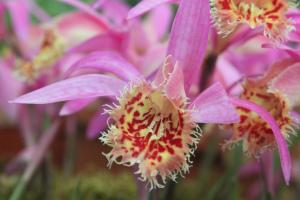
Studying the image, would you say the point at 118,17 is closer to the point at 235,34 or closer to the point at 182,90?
the point at 235,34

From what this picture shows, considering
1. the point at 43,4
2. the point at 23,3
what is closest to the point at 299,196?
the point at 23,3

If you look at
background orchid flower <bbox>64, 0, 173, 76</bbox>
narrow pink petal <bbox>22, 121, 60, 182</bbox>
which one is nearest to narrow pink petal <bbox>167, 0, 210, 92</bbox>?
background orchid flower <bbox>64, 0, 173, 76</bbox>

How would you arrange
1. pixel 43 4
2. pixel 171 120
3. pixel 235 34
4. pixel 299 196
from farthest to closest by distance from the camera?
pixel 43 4 → pixel 299 196 → pixel 235 34 → pixel 171 120

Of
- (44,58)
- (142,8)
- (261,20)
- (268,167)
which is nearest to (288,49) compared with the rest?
(261,20)

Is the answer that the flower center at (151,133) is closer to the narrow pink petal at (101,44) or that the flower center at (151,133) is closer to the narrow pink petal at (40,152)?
the narrow pink petal at (101,44)

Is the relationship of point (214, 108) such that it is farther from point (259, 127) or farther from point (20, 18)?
point (20, 18)
